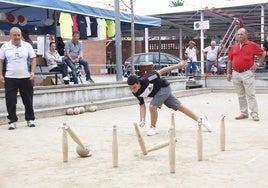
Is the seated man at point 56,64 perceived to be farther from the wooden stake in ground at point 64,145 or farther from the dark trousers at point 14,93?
the wooden stake in ground at point 64,145

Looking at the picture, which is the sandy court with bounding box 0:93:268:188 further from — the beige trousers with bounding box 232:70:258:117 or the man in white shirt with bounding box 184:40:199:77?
the man in white shirt with bounding box 184:40:199:77

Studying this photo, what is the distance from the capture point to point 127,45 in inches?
1380

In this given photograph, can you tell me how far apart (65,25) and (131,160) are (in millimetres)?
8464

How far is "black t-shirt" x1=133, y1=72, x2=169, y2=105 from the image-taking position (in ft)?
25.7

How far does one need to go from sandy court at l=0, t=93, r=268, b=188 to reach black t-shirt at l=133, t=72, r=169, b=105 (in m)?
0.72

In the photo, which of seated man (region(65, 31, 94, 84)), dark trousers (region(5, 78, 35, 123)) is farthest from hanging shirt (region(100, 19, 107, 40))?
dark trousers (region(5, 78, 35, 123))

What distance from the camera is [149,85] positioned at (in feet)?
26.1

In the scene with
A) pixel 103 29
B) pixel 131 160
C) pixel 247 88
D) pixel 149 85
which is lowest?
pixel 131 160

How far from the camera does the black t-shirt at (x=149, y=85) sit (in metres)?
7.84

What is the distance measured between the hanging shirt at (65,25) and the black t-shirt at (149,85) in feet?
20.3

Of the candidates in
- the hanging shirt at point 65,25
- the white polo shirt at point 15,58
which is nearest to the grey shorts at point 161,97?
the white polo shirt at point 15,58

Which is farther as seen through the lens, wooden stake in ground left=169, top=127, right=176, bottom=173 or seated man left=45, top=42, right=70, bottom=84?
seated man left=45, top=42, right=70, bottom=84

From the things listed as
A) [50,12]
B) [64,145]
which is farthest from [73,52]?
[64,145]

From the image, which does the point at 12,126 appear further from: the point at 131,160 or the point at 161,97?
the point at 131,160
